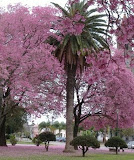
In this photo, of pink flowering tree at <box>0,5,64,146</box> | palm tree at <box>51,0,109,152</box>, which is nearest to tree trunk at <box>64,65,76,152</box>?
palm tree at <box>51,0,109,152</box>

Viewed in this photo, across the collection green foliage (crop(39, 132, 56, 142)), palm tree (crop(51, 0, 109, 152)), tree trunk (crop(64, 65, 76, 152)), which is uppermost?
palm tree (crop(51, 0, 109, 152))

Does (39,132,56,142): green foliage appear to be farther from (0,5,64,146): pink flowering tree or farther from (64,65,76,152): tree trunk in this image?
(0,5,64,146): pink flowering tree

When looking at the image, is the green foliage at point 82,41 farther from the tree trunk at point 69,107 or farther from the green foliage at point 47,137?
the green foliage at point 47,137

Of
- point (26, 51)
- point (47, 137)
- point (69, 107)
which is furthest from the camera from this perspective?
point (47, 137)

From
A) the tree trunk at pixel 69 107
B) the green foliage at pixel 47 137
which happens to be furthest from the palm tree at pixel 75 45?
the green foliage at pixel 47 137

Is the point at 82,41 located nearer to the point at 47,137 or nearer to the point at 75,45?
the point at 75,45

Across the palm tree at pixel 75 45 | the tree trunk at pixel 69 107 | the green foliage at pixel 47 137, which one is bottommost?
the green foliage at pixel 47 137

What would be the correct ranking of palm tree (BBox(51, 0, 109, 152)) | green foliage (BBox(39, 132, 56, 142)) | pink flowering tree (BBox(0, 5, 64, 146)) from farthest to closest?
green foliage (BBox(39, 132, 56, 142)), palm tree (BBox(51, 0, 109, 152)), pink flowering tree (BBox(0, 5, 64, 146))

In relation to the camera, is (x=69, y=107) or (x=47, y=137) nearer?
(x=69, y=107)

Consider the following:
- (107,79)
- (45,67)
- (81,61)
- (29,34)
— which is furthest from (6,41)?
(107,79)

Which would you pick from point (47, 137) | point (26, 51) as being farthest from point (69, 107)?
point (26, 51)

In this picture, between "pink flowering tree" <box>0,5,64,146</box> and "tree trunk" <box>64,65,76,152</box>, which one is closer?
"pink flowering tree" <box>0,5,64,146</box>

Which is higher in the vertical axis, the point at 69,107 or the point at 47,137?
the point at 69,107

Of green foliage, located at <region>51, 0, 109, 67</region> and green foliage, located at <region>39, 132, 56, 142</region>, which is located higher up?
green foliage, located at <region>51, 0, 109, 67</region>
